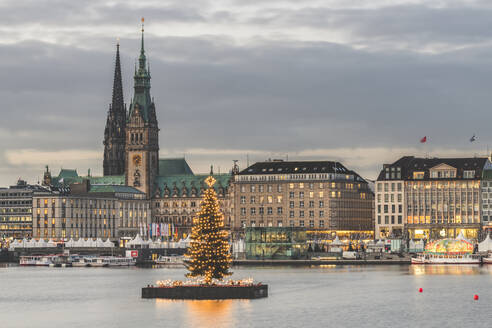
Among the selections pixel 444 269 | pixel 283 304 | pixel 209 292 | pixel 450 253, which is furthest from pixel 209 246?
pixel 450 253

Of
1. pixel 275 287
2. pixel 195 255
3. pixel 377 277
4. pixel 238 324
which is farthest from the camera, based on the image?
pixel 377 277

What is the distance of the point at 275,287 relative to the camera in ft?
381

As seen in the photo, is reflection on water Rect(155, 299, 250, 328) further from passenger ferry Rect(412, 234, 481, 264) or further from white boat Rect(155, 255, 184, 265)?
passenger ferry Rect(412, 234, 481, 264)

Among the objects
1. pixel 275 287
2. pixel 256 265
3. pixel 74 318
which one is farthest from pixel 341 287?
pixel 256 265

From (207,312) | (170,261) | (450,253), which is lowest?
(207,312)

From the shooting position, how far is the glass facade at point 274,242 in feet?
617

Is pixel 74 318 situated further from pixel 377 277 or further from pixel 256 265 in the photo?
pixel 256 265

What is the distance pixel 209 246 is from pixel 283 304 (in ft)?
26.5

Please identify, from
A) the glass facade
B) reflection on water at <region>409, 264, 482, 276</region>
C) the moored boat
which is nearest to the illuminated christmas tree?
reflection on water at <region>409, 264, 482, 276</region>

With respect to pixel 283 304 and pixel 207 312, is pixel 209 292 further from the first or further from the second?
pixel 283 304

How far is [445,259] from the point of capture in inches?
7151

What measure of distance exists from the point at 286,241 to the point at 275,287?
245ft

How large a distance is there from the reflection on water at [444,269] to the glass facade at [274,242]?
71.7 feet

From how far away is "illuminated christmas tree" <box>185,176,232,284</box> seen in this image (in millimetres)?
90375
